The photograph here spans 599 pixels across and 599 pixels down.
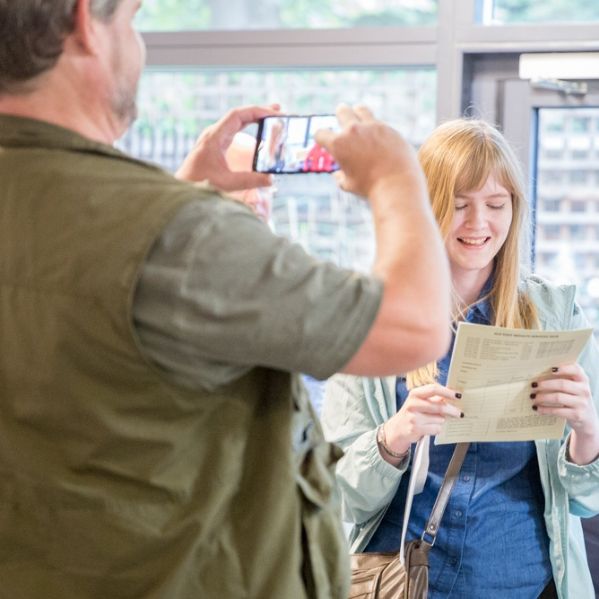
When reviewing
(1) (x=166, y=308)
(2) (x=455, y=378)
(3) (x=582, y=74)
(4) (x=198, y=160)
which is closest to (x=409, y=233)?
(1) (x=166, y=308)

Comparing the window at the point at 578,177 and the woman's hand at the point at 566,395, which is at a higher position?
the window at the point at 578,177

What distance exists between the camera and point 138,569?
3.68ft

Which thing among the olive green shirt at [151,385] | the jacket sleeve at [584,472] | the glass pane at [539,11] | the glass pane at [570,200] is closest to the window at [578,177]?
the glass pane at [570,200]

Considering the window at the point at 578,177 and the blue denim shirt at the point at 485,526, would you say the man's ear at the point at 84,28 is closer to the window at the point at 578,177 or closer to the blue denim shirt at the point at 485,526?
the blue denim shirt at the point at 485,526

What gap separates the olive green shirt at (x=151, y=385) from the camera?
1.01m

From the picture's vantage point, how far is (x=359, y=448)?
206 cm

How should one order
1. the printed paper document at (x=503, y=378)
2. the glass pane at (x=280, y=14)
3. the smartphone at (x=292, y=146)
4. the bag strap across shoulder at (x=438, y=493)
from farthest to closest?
the glass pane at (x=280, y=14)
the bag strap across shoulder at (x=438, y=493)
the printed paper document at (x=503, y=378)
the smartphone at (x=292, y=146)

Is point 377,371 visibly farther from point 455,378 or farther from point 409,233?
point 455,378

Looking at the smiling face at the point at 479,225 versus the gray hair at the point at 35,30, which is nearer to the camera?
the gray hair at the point at 35,30

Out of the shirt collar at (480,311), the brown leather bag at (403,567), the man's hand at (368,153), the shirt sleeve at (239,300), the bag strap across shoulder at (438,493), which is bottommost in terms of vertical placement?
the brown leather bag at (403,567)

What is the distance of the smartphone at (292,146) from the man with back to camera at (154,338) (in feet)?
0.70

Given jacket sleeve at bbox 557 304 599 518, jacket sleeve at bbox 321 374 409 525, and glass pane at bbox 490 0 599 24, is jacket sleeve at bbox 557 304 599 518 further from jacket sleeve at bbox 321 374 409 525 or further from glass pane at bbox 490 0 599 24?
glass pane at bbox 490 0 599 24

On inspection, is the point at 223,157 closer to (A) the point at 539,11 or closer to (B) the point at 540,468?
(B) the point at 540,468

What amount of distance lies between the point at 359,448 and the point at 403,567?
0.25 metres
